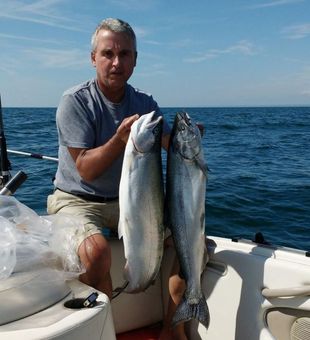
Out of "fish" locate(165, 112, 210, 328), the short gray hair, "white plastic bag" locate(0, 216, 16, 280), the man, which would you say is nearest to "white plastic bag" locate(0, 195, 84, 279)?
"white plastic bag" locate(0, 216, 16, 280)

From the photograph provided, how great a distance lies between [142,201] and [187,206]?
0.29 metres

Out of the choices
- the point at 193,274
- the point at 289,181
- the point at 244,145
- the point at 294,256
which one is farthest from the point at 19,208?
the point at 244,145

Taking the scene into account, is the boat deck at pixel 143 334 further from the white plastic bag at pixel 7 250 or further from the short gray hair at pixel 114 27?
the short gray hair at pixel 114 27

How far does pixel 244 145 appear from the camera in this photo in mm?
21156

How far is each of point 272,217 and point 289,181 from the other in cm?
346

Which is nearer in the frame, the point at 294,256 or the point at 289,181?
the point at 294,256

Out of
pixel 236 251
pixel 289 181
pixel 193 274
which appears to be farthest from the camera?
pixel 289 181

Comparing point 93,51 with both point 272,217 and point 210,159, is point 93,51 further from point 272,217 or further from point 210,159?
point 210,159

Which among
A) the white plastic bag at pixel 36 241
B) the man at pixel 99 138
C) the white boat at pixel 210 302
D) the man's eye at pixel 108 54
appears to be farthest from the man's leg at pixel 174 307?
the man's eye at pixel 108 54

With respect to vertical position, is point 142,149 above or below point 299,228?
above

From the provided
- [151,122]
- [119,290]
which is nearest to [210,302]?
[119,290]

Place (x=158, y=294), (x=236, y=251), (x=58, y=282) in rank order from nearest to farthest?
1. (x=58, y=282)
2. (x=236, y=251)
3. (x=158, y=294)

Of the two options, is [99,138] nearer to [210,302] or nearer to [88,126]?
[88,126]

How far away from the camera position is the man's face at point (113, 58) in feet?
10.9
